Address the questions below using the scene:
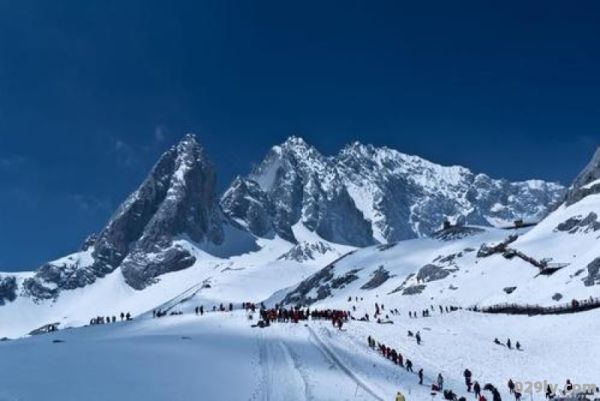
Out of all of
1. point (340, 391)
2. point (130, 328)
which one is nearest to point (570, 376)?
point (340, 391)

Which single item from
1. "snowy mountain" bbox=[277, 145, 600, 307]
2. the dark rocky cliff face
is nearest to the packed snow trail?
"snowy mountain" bbox=[277, 145, 600, 307]

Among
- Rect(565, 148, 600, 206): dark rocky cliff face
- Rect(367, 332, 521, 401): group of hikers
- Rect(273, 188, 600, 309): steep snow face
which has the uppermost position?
Rect(565, 148, 600, 206): dark rocky cliff face

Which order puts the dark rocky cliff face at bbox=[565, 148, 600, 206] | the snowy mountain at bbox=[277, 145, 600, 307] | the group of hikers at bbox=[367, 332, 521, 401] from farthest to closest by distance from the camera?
the dark rocky cliff face at bbox=[565, 148, 600, 206], the snowy mountain at bbox=[277, 145, 600, 307], the group of hikers at bbox=[367, 332, 521, 401]

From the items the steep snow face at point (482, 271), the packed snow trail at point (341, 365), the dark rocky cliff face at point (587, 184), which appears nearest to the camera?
the packed snow trail at point (341, 365)

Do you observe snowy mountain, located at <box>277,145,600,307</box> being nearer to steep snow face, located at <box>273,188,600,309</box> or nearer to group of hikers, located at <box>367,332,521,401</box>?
steep snow face, located at <box>273,188,600,309</box>

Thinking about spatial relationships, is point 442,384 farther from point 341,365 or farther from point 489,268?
point 489,268

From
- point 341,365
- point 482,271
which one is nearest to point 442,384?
point 341,365

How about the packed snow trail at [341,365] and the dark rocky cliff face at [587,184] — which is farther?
the dark rocky cliff face at [587,184]

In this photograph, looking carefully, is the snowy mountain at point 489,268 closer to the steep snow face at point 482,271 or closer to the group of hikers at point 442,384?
the steep snow face at point 482,271

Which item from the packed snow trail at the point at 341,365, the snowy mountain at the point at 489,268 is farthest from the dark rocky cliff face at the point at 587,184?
the packed snow trail at the point at 341,365

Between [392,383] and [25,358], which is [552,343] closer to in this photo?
[392,383]

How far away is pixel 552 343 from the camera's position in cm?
5847

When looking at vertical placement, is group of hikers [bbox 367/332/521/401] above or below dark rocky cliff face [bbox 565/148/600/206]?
below

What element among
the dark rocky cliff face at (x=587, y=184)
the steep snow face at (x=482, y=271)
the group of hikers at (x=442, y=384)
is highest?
the dark rocky cliff face at (x=587, y=184)
